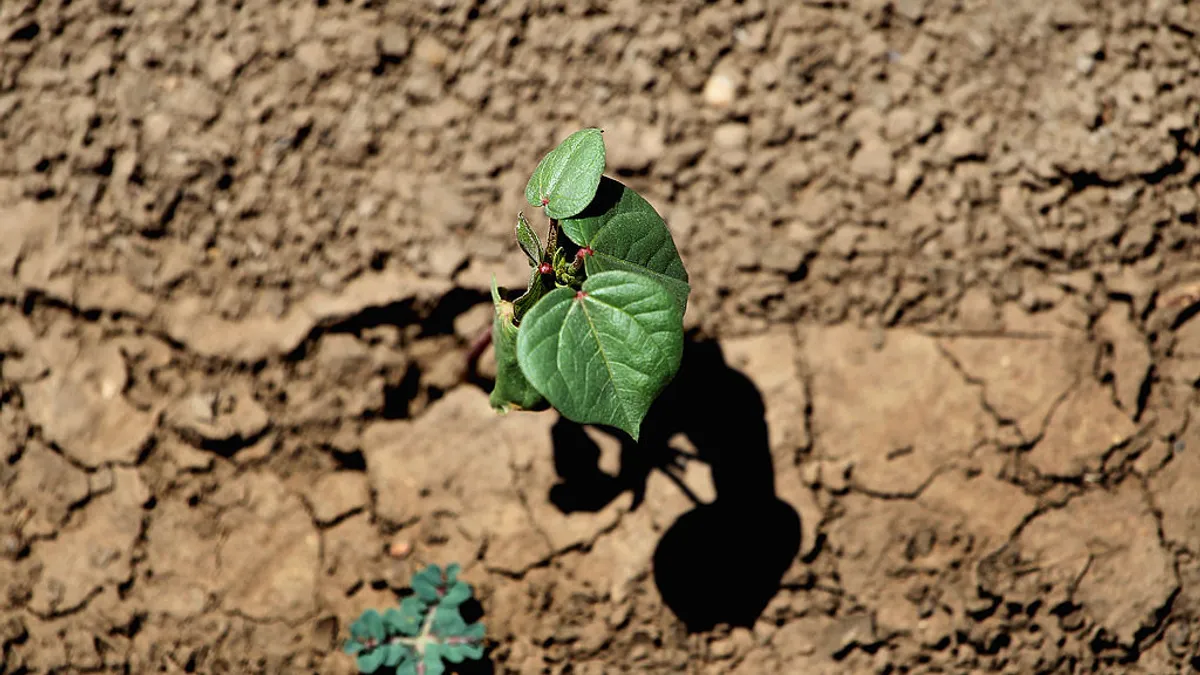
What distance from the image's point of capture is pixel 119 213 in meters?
2.55

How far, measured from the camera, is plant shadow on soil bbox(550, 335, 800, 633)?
2363 millimetres

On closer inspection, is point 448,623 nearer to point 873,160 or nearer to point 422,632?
point 422,632

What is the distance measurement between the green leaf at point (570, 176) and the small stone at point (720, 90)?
0.91 meters

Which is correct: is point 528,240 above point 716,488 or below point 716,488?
above

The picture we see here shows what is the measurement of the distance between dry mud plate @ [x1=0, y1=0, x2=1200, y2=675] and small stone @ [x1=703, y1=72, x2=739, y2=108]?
1cm

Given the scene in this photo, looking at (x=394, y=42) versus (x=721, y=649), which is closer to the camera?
(x=721, y=649)

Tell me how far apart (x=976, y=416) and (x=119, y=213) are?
246 cm

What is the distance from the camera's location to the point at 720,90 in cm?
262

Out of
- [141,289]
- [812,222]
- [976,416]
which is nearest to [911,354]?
Result: [976,416]

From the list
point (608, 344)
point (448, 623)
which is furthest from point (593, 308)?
point (448, 623)

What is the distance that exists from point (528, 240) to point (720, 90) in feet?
3.57

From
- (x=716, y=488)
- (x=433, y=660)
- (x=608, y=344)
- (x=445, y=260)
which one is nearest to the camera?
(x=608, y=344)

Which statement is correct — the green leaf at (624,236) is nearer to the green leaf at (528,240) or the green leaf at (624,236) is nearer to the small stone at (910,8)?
the green leaf at (528,240)

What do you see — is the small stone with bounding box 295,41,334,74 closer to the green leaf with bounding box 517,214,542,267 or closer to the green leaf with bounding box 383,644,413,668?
the green leaf with bounding box 517,214,542,267
